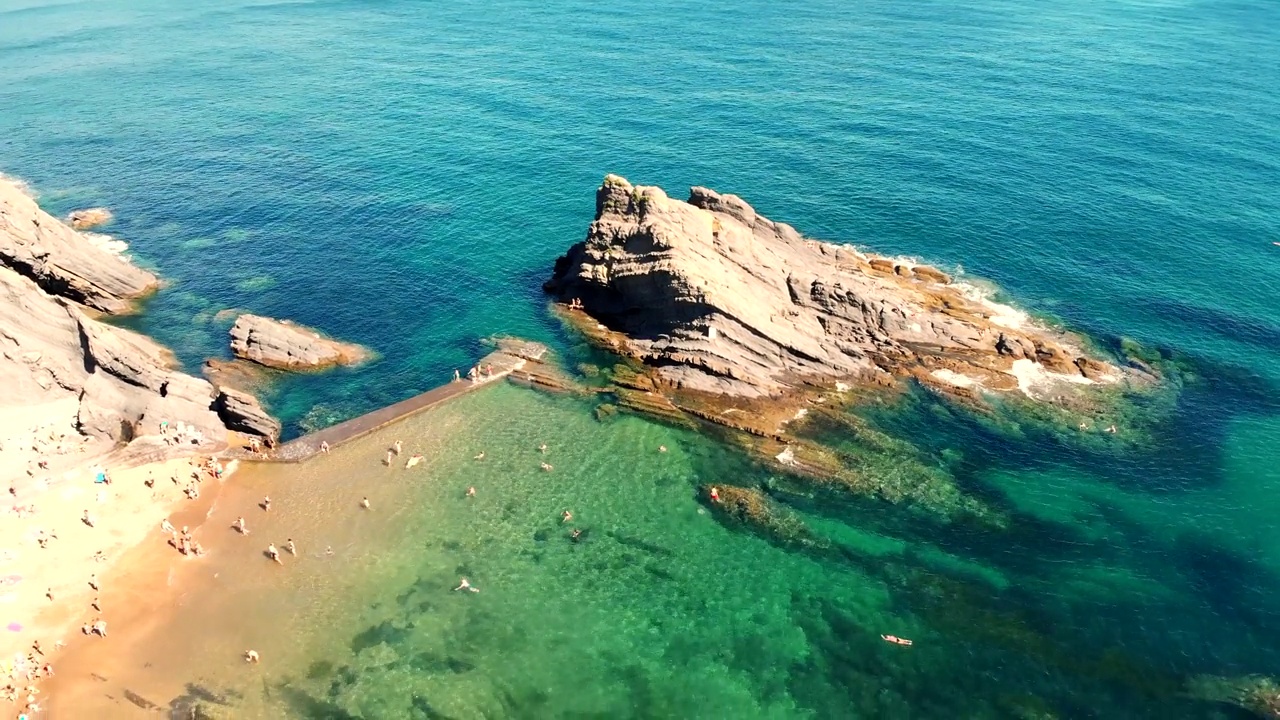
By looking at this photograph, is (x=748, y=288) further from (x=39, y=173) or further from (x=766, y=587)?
(x=39, y=173)

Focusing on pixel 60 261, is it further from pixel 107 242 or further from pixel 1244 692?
pixel 1244 692

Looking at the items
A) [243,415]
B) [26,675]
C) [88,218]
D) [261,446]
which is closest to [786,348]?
[261,446]

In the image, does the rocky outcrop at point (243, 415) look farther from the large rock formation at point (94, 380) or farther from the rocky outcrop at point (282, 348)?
the rocky outcrop at point (282, 348)

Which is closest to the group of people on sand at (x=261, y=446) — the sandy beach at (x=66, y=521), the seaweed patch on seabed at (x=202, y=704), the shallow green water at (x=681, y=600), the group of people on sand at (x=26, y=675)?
the shallow green water at (x=681, y=600)

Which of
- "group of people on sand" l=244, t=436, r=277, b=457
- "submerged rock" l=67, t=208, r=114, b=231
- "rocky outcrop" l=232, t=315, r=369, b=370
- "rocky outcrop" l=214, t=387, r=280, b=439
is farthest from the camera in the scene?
"submerged rock" l=67, t=208, r=114, b=231

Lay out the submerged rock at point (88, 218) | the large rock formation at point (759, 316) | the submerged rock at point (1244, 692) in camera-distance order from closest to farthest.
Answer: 1. the submerged rock at point (1244, 692)
2. the large rock formation at point (759, 316)
3. the submerged rock at point (88, 218)

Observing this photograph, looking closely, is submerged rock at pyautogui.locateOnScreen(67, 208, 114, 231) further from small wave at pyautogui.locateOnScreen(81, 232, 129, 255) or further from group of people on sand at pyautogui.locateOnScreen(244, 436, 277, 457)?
group of people on sand at pyautogui.locateOnScreen(244, 436, 277, 457)

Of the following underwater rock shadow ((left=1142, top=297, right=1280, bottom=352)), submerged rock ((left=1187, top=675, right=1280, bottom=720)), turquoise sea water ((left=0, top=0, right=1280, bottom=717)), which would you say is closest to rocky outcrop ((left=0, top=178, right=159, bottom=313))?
turquoise sea water ((left=0, top=0, right=1280, bottom=717))
